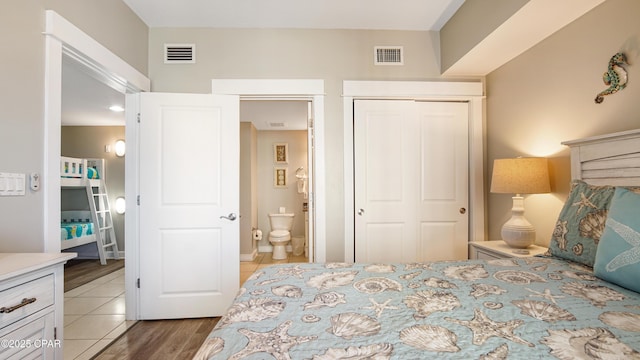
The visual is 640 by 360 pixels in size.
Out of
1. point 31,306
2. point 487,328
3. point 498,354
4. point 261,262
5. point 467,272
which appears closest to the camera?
point 498,354

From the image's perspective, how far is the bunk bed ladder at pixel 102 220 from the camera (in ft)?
14.1

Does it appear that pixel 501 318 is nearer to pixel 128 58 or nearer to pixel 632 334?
pixel 632 334

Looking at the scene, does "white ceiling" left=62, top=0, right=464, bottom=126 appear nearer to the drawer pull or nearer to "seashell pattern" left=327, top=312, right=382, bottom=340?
the drawer pull

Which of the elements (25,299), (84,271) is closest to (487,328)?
(25,299)

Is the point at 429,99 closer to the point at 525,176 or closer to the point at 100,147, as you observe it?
the point at 525,176

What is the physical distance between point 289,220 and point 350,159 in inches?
98.4

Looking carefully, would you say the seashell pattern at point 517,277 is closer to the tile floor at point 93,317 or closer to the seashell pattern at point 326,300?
the seashell pattern at point 326,300

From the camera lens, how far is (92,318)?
2.44 meters

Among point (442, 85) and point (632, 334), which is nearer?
point (632, 334)

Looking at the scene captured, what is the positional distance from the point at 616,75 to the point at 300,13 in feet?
7.14

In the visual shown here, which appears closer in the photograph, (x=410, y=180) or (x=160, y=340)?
(x=160, y=340)

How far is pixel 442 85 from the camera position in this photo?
8.78 ft

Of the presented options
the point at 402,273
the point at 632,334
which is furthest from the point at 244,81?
the point at 632,334

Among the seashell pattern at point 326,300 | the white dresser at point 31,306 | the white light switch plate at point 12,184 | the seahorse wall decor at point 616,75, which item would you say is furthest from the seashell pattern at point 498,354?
the white light switch plate at point 12,184
